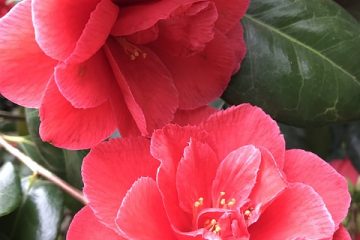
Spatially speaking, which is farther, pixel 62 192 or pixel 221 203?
pixel 62 192

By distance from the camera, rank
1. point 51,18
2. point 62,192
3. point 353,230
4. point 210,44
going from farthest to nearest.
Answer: point 353,230
point 62,192
point 210,44
point 51,18

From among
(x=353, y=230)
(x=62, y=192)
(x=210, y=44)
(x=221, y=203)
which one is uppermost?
(x=210, y=44)

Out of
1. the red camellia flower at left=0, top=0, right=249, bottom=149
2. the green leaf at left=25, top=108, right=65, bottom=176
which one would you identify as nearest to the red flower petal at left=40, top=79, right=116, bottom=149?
the red camellia flower at left=0, top=0, right=249, bottom=149

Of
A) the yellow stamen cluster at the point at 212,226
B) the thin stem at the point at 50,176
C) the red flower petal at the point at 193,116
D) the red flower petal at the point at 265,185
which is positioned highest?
the red flower petal at the point at 193,116

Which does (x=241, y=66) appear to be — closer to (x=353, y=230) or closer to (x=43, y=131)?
(x=43, y=131)

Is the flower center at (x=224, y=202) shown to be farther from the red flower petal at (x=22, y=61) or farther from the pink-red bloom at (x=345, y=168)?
the pink-red bloom at (x=345, y=168)

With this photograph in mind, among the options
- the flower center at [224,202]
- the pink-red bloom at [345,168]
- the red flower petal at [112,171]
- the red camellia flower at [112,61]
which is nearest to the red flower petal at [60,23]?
the red camellia flower at [112,61]

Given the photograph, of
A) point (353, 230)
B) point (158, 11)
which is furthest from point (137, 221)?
point (353, 230)
